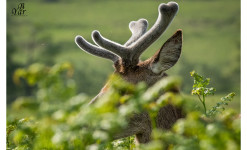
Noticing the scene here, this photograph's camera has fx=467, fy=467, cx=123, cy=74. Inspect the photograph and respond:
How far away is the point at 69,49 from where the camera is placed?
37.6m

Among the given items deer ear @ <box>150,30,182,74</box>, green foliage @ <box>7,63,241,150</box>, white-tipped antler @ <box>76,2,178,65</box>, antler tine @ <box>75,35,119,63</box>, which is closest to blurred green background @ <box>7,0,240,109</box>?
antler tine @ <box>75,35,119,63</box>

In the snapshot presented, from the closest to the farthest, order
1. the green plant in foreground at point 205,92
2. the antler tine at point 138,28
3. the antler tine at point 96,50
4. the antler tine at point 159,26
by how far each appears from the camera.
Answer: the antler tine at point 159,26 < the green plant in foreground at point 205,92 < the antler tine at point 96,50 < the antler tine at point 138,28

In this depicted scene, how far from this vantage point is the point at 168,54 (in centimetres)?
443

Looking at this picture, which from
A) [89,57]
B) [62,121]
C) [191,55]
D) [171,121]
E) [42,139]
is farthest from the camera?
[89,57]

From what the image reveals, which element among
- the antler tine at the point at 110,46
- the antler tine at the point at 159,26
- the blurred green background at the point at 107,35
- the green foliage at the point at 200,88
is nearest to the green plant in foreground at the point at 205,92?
the green foliage at the point at 200,88

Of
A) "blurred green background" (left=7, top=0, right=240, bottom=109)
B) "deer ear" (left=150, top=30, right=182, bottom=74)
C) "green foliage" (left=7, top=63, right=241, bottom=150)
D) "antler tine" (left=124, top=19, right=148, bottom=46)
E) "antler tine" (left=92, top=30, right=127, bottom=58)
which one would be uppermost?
"blurred green background" (left=7, top=0, right=240, bottom=109)

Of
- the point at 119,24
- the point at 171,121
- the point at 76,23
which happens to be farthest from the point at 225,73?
the point at 171,121

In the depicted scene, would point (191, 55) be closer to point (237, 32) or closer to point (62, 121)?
point (237, 32)

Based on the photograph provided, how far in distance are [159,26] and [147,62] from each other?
381mm

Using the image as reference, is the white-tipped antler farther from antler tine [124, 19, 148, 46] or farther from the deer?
antler tine [124, 19, 148, 46]

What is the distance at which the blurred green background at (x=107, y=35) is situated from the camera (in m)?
29.4

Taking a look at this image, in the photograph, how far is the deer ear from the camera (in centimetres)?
437

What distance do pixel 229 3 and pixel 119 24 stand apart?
12.0 meters

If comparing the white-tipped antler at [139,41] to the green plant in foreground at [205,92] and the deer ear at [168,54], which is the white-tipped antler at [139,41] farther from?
the green plant in foreground at [205,92]
